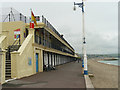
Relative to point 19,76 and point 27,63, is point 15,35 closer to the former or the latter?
point 27,63

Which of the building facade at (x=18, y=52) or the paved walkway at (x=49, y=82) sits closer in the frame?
the paved walkway at (x=49, y=82)

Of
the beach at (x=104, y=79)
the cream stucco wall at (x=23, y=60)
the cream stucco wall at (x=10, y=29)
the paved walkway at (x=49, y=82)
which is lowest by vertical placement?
the beach at (x=104, y=79)

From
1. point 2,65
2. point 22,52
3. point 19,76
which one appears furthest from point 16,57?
point 2,65

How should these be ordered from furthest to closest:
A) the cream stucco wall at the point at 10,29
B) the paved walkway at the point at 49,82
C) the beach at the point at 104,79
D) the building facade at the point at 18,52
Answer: the cream stucco wall at the point at 10,29
the building facade at the point at 18,52
the beach at the point at 104,79
the paved walkway at the point at 49,82

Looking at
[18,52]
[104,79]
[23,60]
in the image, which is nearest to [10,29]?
[23,60]

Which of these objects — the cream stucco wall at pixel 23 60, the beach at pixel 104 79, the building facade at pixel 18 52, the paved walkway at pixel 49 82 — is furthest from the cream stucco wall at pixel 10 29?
the beach at pixel 104 79

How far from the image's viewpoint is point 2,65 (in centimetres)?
818

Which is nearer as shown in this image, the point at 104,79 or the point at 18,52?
the point at 18,52

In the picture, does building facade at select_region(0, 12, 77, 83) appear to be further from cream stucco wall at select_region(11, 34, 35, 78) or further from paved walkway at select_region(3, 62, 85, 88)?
paved walkway at select_region(3, 62, 85, 88)

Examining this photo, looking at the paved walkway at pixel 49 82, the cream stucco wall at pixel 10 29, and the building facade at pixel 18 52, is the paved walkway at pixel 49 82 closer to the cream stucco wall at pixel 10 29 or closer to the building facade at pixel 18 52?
the building facade at pixel 18 52

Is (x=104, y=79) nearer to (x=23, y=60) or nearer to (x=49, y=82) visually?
(x=49, y=82)

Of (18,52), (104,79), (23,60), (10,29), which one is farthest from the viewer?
(10,29)

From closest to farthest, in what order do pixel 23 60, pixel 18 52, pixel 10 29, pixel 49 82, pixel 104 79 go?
pixel 49 82 → pixel 18 52 → pixel 23 60 → pixel 104 79 → pixel 10 29

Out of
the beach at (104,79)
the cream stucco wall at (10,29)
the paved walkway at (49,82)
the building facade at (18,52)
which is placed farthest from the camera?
the cream stucco wall at (10,29)
